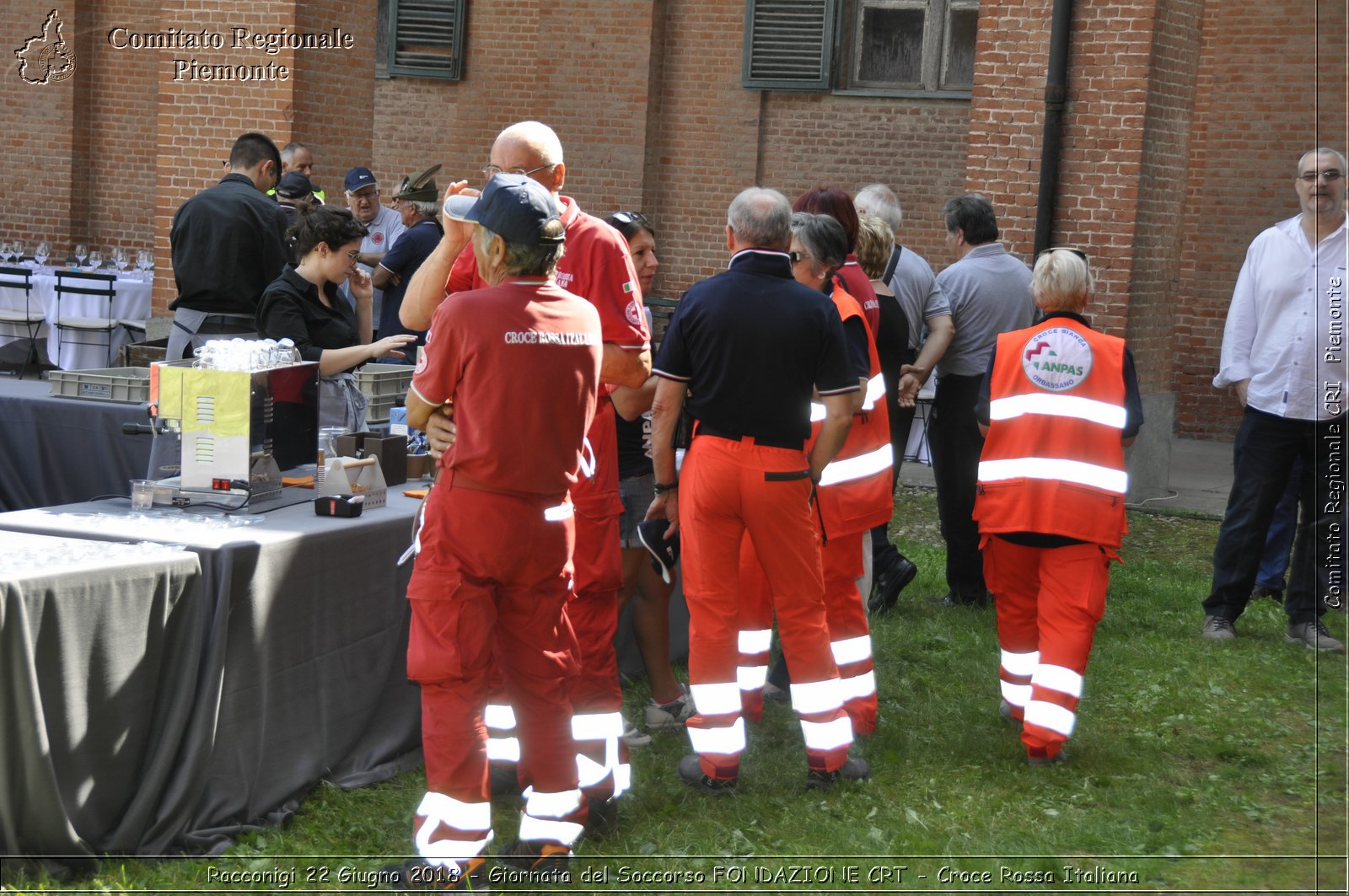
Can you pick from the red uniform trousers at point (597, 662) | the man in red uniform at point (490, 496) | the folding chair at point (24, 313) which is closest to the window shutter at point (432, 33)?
the folding chair at point (24, 313)

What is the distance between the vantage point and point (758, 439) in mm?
4473

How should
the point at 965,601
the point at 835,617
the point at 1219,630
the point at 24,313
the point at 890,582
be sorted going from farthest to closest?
1. the point at 24,313
2. the point at 965,601
3. the point at 890,582
4. the point at 1219,630
5. the point at 835,617

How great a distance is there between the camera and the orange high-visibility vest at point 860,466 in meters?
5.07

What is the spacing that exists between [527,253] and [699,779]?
2050mm

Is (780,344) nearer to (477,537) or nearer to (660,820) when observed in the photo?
(477,537)

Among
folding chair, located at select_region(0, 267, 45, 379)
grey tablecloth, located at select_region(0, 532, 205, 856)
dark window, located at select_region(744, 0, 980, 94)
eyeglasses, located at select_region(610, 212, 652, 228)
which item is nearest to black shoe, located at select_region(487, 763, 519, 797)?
grey tablecloth, located at select_region(0, 532, 205, 856)

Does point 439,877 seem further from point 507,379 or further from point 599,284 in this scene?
point 599,284

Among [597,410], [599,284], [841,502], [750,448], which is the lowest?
[841,502]

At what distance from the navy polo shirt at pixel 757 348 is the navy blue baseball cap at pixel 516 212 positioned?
2.94ft

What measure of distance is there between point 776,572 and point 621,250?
3.85 ft

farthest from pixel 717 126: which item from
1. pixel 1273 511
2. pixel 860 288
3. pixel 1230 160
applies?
pixel 860 288

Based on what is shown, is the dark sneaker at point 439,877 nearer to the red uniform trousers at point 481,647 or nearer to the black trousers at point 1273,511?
the red uniform trousers at point 481,647

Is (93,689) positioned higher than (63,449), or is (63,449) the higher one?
(63,449)

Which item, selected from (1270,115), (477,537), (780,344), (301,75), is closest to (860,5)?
(1270,115)
